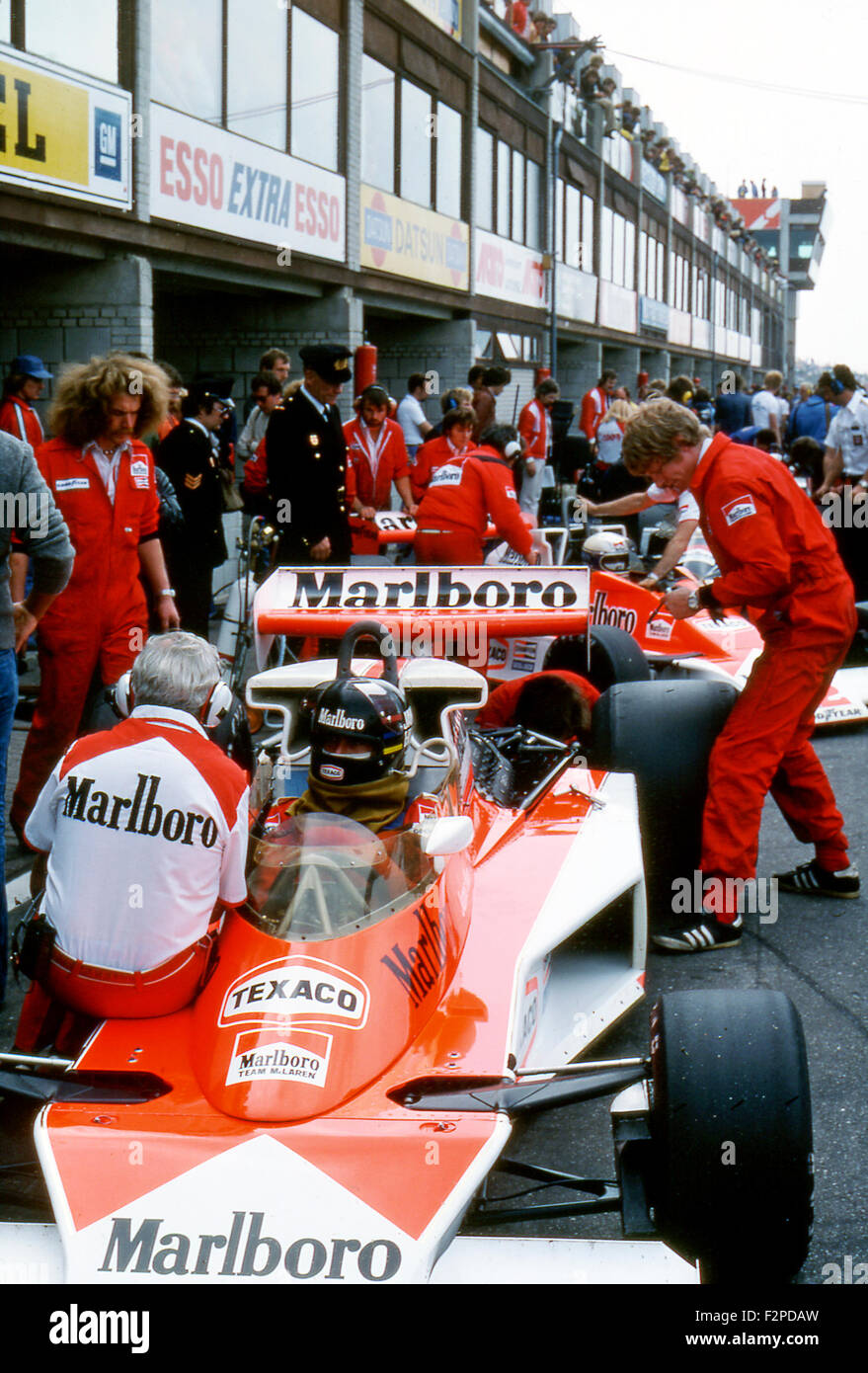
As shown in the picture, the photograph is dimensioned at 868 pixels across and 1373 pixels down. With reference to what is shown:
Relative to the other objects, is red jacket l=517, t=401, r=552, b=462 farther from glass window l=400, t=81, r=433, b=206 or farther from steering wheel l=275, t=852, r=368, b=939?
steering wheel l=275, t=852, r=368, b=939

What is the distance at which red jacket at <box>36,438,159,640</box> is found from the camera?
5.27 metres

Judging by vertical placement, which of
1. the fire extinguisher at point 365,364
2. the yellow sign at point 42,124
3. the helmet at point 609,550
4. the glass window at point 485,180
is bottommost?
the helmet at point 609,550

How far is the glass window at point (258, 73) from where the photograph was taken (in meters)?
13.1

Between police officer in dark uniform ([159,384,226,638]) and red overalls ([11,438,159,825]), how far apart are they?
1812mm

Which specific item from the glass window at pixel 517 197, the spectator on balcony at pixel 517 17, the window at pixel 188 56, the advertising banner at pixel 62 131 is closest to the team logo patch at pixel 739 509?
the advertising banner at pixel 62 131

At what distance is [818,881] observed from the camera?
5254 millimetres

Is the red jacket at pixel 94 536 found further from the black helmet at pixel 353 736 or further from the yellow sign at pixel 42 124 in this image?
the yellow sign at pixel 42 124

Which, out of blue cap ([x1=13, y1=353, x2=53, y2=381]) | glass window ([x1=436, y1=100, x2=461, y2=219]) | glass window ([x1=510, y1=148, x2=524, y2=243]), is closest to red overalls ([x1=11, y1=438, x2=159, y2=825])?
blue cap ([x1=13, y1=353, x2=53, y2=381])

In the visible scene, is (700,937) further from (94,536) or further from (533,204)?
(533,204)

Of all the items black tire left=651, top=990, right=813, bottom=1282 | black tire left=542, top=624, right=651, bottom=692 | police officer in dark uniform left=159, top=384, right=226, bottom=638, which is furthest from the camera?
police officer in dark uniform left=159, top=384, right=226, bottom=638

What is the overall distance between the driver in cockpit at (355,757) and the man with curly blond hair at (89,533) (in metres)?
2.05

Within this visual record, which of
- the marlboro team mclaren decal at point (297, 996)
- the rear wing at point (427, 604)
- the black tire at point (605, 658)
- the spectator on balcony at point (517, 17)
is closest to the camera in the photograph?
the marlboro team mclaren decal at point (297, 996)

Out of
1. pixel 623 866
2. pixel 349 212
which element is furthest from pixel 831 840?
pixel 349 212

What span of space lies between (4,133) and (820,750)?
6.38 m
